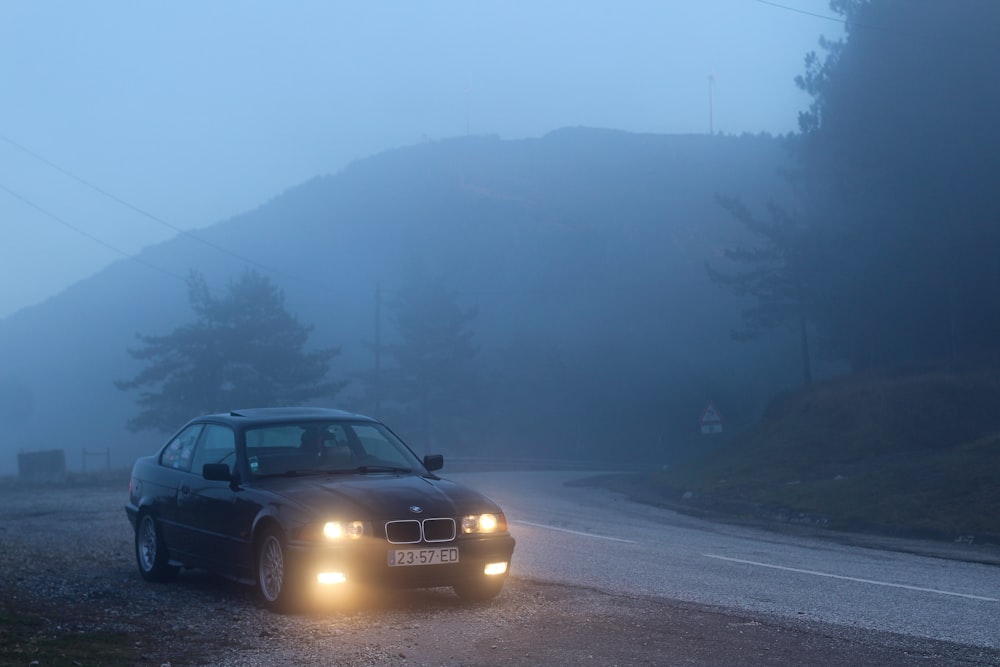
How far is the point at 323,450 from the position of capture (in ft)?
30.8

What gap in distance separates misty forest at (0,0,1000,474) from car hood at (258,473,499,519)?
3266cm

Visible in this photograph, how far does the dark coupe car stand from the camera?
7.98 metres

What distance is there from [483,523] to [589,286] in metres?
108

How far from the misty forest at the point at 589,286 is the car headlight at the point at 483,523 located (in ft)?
107

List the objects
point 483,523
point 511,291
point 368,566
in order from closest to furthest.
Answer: point 368,566, point 483,523, point 511,291

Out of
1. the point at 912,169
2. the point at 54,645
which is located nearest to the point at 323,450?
the point at 54,645

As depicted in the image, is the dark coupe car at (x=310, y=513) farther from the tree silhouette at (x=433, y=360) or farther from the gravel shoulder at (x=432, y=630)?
the tree silhouette at (x=433, y=360)

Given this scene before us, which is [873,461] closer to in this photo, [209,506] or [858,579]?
[858,579]

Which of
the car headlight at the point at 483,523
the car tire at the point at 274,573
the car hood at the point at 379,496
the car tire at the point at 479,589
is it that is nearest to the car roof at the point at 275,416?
the car hood at the point at 379,496

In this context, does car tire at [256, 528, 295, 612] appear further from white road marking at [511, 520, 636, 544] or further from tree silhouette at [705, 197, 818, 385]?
tree silhouette at [705, 197, 818, 385]

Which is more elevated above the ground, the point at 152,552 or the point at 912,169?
the point at 912,169

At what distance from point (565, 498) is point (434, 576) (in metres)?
17.0

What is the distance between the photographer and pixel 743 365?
286 feet

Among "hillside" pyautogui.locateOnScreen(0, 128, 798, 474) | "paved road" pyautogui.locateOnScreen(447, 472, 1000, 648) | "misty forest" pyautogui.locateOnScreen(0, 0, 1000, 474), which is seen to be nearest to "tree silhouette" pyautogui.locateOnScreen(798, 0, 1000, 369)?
"misty forest" pyautogui.locateOnScreen(0, 0, 1000, 474)
